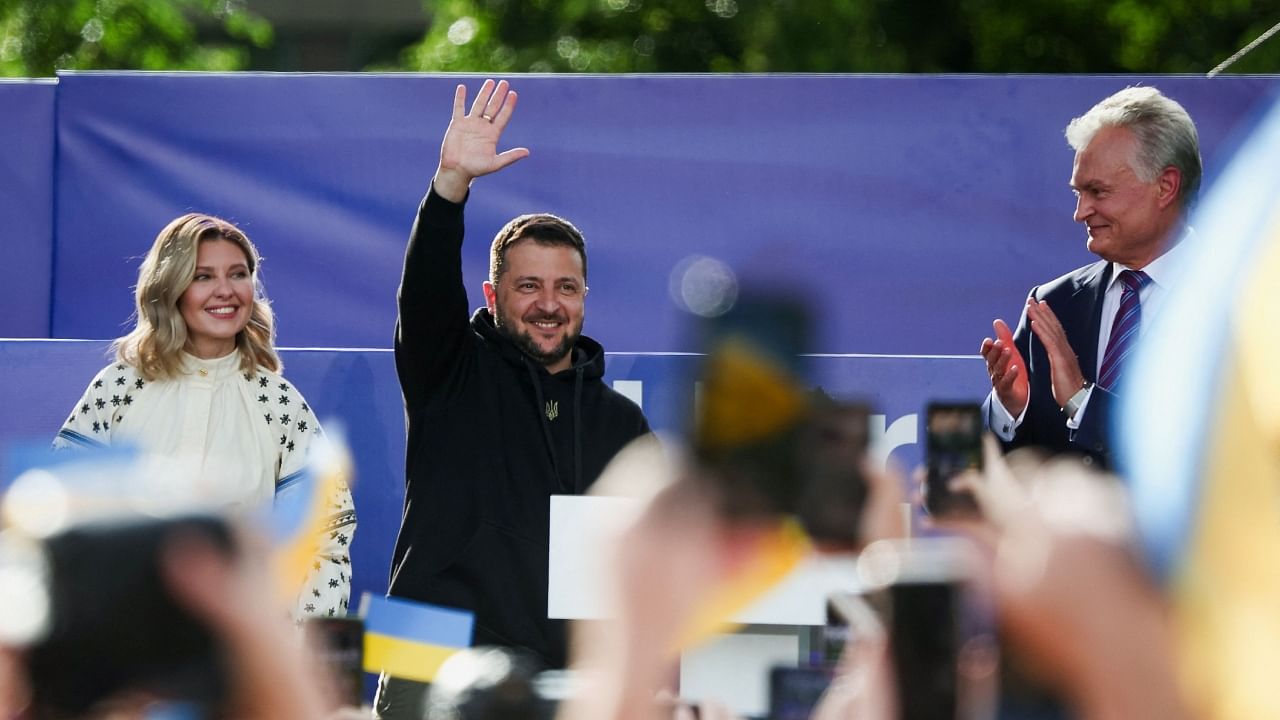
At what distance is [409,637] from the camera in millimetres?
1223

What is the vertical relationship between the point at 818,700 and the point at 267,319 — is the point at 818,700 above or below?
below

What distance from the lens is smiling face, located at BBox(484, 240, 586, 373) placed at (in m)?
3.28

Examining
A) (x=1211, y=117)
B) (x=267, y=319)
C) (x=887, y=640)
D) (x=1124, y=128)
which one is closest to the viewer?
(x=887, y=640)

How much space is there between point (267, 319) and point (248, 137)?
199cm

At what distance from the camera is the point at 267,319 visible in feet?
11.5

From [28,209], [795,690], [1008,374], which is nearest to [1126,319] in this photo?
[1008,374]

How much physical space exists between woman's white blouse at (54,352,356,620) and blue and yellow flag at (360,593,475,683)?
1.51 meters

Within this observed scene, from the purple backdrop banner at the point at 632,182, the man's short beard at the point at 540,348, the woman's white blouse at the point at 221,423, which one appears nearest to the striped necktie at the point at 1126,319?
the man's short beard at the point at 540,348

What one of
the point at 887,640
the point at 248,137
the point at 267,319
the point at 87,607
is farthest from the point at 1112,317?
the point at 248,137

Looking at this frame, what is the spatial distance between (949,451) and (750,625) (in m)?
0.18

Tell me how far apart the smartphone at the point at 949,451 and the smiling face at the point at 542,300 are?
2.22 m

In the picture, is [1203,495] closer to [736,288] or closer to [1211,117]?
[736,288]

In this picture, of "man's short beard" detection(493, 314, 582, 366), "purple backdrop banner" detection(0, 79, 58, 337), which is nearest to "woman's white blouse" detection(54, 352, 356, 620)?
"man's short beard" detection(493, 314, 582, 366)

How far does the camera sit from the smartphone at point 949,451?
98 cm
